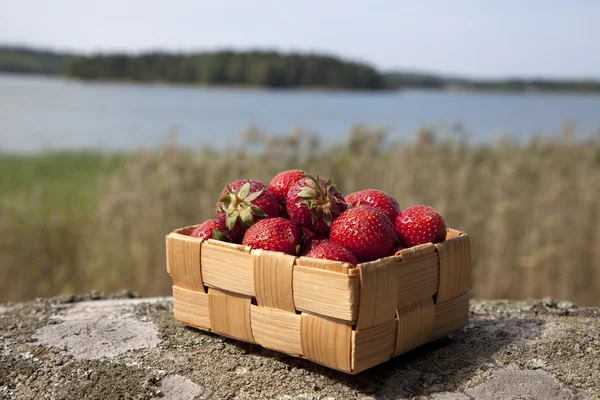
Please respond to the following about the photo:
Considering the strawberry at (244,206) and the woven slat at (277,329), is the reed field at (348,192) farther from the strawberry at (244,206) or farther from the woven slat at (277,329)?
the woven slat at (277,329)

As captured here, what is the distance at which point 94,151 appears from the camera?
15.4 meters

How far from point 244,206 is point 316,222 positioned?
0.18m

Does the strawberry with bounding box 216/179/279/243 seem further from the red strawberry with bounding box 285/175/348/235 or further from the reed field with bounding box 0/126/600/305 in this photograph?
the reed field with bounding box 0/126/600/305

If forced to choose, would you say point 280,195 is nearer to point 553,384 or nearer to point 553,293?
point 553,384

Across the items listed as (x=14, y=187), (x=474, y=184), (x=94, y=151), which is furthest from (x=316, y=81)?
(x=474, y=184)

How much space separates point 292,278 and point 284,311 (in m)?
0.10

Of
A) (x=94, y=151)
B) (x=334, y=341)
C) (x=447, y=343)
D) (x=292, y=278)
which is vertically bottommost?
(x=94, y=151)

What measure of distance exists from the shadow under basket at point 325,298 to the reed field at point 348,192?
77.4 inches

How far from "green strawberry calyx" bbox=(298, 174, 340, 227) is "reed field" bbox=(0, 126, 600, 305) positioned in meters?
2.13

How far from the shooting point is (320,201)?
145 cm

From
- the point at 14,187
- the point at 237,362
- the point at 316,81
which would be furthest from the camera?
the point at 316,81

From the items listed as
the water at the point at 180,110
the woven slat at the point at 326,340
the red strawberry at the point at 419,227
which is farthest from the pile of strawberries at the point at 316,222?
the water at the point at 180,110

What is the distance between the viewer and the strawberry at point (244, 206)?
149 centimetres

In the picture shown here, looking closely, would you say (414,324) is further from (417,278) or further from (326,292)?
(326,292)
